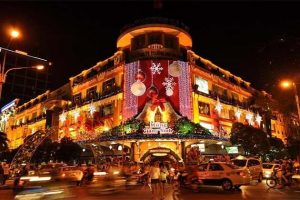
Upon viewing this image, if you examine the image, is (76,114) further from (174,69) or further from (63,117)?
(174,69)

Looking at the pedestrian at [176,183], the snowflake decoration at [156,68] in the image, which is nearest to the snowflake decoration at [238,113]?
the snowflake decoration at [156,68]

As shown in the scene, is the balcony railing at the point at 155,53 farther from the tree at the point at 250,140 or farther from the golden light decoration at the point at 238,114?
the golden light decoration at the point at 238,114

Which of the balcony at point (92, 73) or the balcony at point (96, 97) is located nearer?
the balcony at point (96, 97)

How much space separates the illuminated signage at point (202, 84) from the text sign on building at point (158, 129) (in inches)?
367

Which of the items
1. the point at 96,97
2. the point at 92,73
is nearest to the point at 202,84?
the point at 96,97

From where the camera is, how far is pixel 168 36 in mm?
43500

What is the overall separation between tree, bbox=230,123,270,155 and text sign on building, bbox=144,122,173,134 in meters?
9.13

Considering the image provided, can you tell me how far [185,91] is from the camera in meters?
41.5

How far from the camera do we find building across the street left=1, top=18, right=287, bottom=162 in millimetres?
38812

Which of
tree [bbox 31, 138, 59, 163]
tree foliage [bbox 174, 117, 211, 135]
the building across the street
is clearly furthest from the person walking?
tree [bbox 31, 138, 59, 163]

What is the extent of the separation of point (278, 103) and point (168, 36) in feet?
66.2

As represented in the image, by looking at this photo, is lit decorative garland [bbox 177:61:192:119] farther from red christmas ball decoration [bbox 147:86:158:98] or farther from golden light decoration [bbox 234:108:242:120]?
golden light decoration [bbox 234:108:242:120]

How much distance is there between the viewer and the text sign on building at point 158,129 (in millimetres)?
38059

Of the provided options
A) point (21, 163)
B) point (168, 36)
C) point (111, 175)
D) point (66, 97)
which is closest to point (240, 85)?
point (168, 36)
